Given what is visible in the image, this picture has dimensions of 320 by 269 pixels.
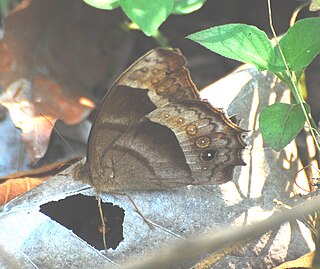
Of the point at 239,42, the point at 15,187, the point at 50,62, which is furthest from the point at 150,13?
the point at 50,62

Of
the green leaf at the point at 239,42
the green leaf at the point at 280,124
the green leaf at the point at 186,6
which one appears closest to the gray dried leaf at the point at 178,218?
the green leaf at the point at 280,124

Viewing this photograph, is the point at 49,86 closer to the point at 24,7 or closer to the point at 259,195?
the point at 24,7

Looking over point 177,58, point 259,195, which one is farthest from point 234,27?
point 259,195

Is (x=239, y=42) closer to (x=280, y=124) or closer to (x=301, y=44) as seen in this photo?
(x=301, y=44)

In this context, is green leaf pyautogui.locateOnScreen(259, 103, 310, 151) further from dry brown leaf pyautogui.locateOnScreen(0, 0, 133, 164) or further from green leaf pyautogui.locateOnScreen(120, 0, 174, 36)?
dry brown leaf pyautogui.locateOnScreen(0, 0, 133, 164)

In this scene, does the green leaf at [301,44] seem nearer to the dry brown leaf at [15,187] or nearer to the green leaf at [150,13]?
the green leaf at [150,13]

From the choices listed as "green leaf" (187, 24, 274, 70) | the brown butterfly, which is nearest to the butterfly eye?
the brown butterfly
